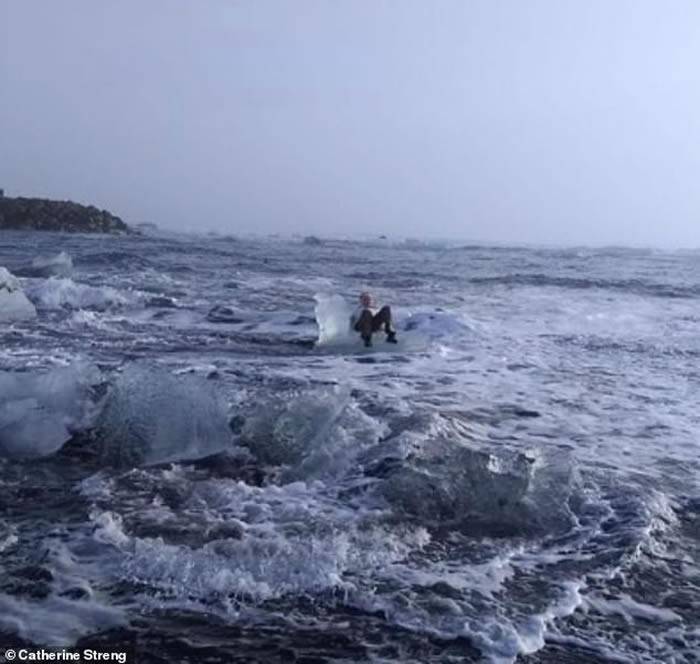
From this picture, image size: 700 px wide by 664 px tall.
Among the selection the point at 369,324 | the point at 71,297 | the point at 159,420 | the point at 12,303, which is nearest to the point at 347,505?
the point at 159,420

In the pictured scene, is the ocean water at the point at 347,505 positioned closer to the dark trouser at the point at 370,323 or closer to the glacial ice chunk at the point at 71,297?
the dark trouser at the point at 370,323

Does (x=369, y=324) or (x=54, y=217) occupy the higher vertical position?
(x=54, y=217)

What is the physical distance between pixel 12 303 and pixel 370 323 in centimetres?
627

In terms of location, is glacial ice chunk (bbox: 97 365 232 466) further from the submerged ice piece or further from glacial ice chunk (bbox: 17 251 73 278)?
glacial ice chunk (bbox: 17 251 73 278)

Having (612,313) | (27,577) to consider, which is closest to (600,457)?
(27,577)

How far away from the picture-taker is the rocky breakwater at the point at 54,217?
176 ft

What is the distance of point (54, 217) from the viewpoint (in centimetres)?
5491

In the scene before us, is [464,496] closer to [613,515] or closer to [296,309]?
[613,515]

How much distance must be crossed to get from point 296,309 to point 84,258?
15127mm

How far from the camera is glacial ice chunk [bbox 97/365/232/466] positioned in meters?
5.89

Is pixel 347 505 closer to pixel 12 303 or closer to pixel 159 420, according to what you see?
pixel 159 420

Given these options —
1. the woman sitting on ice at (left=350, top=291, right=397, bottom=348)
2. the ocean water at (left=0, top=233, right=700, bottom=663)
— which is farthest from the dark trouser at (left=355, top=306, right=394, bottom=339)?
the ocean water at (left=0, top=233, right=700, bottom=663)

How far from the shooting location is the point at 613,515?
16.7 feet

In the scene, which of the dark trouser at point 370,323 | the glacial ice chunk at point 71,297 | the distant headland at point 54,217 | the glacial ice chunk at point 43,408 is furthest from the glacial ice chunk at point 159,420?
the distant headland at point 54,217
